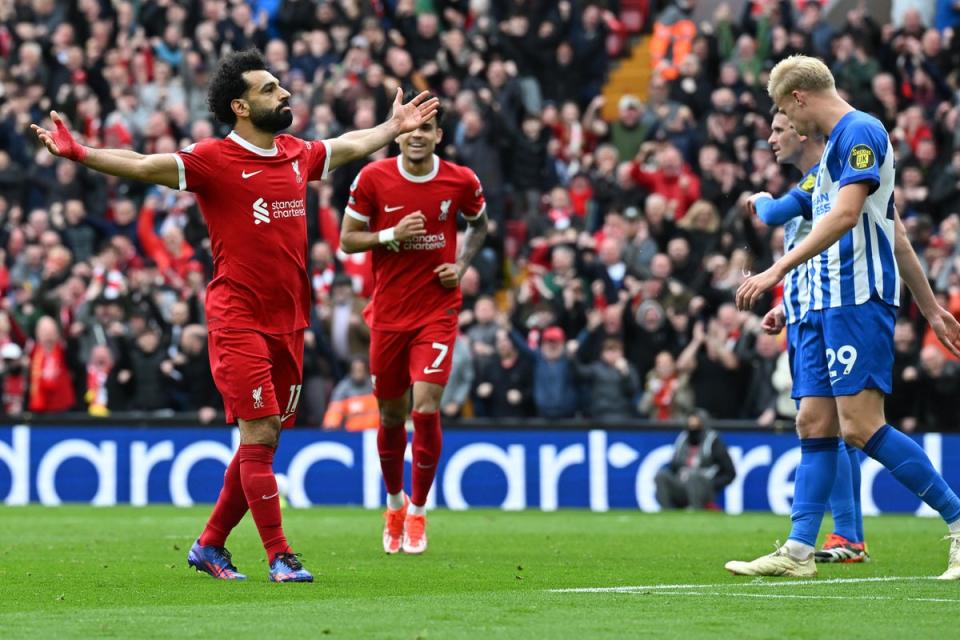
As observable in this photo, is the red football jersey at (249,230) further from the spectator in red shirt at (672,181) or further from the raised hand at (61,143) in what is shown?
the spectator in red shirt at (672,181)

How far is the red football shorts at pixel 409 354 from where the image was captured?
1177 centimetres

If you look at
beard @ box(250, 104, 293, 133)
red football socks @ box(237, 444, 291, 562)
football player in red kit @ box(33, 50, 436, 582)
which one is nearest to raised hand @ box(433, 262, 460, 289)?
football player in red kit @ box(33, 50, 436, 582)

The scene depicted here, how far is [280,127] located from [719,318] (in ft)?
35.7

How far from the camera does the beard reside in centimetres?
956

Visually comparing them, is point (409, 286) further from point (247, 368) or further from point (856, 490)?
point (856, 490)

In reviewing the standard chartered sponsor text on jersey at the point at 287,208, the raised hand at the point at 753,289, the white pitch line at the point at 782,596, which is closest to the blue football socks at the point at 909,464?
the white pitch line at the point at 782,596

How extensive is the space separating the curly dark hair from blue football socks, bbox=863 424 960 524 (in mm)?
3810

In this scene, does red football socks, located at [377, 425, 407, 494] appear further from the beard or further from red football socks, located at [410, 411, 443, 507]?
the beard

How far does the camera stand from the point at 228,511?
9.76m

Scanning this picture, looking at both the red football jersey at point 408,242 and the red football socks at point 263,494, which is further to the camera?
the red football jersey at point 408,242

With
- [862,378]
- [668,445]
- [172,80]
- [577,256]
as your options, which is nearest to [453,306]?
[862,378]

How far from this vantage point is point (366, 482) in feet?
64.5

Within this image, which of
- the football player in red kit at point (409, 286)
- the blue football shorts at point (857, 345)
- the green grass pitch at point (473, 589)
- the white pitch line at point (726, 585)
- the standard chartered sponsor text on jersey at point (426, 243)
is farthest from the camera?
the standard chartered sponsor text on jersey at point (426, 243)

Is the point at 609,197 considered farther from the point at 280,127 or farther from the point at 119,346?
the point at 280,127
